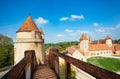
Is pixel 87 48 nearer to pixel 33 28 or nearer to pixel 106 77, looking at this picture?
pixel 33 28

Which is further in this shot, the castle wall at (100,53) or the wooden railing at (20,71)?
the castle wall at (100,53)

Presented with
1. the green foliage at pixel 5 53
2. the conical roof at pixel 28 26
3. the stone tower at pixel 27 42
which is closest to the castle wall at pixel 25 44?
the stone tower at pixel 27 42

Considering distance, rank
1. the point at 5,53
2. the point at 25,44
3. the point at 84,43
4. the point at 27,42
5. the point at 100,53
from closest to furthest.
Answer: the point at 25,44
the point at 27,42
the point at 5,53
the point at 84,43
the point at 100,53

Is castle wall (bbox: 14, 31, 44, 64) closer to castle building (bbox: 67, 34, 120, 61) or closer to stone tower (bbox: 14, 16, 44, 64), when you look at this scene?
stone tower (bbox: 14, 16, 44, 64)

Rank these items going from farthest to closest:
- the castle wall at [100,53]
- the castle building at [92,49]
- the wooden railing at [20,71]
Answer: the castle wall at [100,53], the castle building at [92,49], the wooden railing at [20,71]

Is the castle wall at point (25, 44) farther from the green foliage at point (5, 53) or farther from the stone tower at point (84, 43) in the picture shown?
the stone tower at point (84, 43)

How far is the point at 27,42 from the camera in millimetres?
16594

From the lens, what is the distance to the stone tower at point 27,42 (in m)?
16.5

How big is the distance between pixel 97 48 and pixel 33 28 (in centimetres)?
3913

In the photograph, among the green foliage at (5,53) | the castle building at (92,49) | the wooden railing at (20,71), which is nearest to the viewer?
the wooden railing at (20,71)

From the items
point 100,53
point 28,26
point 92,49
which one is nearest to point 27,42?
point 28,26

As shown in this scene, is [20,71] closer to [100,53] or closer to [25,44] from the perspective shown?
[25,44]

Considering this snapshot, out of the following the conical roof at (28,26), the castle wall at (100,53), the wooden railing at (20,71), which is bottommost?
the castle wall at (100,53)

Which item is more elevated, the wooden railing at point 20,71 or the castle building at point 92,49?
the wooden railing at point 20,71
